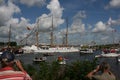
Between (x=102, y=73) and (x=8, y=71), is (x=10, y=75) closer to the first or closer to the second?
(x=8, y=71)

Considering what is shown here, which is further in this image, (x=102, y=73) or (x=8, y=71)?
(x=102, y=73)

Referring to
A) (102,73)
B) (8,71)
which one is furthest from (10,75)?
(102,73)

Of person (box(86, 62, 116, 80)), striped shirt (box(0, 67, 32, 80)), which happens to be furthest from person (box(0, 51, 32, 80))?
person (box(86, 62, 116, 80))

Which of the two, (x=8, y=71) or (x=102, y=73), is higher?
(x=8, y=71)

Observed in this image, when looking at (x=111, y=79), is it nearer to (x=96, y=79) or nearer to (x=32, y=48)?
(x=96, y=79)

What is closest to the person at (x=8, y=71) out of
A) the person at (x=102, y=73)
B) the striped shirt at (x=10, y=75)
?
the striped shirt at (x=10, y=75)

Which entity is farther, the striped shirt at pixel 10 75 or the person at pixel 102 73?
the person at pixel 102 73

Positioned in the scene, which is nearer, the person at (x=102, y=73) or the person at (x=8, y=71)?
the person at (x=8, y=71)

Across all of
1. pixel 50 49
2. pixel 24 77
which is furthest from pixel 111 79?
pixel 50 49

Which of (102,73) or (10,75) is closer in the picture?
(10,75)

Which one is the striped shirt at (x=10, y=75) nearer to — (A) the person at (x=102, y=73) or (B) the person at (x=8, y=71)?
(B) the person at (x=8, y=71)

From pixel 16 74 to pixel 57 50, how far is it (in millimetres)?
175243

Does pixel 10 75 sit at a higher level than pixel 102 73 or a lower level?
higher

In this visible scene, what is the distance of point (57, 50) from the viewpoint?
18075 cm
